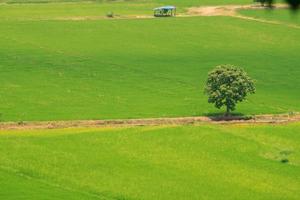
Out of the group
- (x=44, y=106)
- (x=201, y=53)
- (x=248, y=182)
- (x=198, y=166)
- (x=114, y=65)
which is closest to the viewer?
(x=248, y=182)

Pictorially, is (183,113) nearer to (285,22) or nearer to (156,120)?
(156,120)

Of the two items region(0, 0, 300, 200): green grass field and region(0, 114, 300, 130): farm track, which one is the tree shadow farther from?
region(0, 0, 300, 200): green grass field

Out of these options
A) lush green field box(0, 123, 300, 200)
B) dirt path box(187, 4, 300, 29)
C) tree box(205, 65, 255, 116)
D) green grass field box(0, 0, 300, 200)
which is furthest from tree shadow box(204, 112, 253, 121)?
dirt path box(187, 4, 300, 29)

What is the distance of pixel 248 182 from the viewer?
3362 cm

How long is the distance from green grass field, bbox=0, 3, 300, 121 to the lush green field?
7.75 meters

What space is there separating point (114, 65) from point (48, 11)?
88.0 feet

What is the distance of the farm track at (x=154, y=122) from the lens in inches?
1889

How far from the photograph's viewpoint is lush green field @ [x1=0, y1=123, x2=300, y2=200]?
31.4m

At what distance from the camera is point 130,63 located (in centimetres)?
6869

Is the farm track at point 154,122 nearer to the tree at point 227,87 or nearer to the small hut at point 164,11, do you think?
the tree at point 227,87

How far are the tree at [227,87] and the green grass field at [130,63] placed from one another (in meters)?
1.49

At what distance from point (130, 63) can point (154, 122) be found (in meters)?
19.7

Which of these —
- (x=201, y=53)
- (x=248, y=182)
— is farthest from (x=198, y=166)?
(x=201, y=53)

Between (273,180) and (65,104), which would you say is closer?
(273,180)
